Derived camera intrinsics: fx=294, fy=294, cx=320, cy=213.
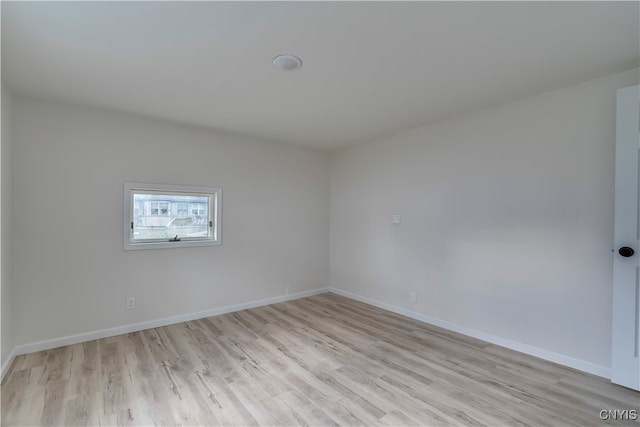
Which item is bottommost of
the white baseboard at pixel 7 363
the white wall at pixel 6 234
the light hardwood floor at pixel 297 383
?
the light hardwood floor at pixel 297 383

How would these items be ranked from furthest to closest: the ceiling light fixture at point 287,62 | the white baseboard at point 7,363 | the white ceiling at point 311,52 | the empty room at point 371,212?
the white baseboard at point 7,363 < the ceiling light fixture at point 287,62 < the empty room at point 371,212 < the white ceiling at point 311,52

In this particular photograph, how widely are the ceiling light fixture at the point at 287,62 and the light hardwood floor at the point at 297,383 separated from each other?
2344mm

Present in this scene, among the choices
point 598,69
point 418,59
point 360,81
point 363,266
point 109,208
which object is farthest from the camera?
point 363,266

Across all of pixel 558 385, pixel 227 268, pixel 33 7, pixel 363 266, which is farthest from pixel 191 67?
pixel 558 385

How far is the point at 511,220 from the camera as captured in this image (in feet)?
9.18

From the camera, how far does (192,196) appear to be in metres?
3.67

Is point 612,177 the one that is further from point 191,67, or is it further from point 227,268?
point 227,268

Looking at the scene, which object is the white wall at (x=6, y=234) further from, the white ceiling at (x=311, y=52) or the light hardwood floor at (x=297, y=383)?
the white ceiling at (x=311, y=52)

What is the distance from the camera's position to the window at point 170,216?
3.21 m

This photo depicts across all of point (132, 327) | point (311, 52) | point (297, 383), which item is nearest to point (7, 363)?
point (132, 327)

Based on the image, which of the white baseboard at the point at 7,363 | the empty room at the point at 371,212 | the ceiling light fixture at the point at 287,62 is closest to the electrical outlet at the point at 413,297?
the empty room at the point at 371,212

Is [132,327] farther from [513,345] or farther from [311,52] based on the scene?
[513,345]

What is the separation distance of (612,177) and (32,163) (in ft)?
16.1

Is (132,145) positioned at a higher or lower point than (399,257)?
higher
